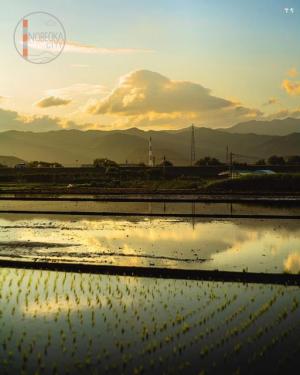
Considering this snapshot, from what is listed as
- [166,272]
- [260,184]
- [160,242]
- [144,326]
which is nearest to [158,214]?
[160,242]

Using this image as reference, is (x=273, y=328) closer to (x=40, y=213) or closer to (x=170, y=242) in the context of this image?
(x=170, y=242)

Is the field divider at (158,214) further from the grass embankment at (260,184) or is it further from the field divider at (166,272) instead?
the grass embankment at (260,184)

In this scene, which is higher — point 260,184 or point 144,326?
point 260,184

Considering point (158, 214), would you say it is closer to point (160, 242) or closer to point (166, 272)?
point (160, 242)

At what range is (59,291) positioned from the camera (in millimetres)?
8648

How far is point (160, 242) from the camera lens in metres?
13.4

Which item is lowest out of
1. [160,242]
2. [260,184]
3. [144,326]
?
[144,326]

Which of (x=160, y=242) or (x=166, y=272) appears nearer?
(x=166, y=272)

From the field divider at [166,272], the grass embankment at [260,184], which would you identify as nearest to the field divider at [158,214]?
the field divider at [166,272]

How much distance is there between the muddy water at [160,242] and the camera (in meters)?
10.8

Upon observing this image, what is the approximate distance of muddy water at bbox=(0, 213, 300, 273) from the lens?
10791 mm

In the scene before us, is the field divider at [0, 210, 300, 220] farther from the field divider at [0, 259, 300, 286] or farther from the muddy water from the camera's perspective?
the field divider at [0, 259, 300, 286]

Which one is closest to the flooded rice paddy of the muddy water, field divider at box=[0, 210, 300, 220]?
the muddy water

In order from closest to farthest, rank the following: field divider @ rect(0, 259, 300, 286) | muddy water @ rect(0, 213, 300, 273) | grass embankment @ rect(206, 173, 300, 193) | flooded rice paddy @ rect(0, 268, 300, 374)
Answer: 1. flooded rice paddy @ rect(0, 268, 300, 374)
2. field divider @ rect(0, 259, 300, 286)
3. muddy water @ rect(0, 213, 300, 273)
4. grass embankment @ rect(206, 173, 300, 193)
